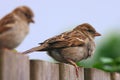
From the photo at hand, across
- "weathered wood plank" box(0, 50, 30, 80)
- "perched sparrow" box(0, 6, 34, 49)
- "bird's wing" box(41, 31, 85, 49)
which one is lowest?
"weathered wood plank" box(0, 50, 30, 80)

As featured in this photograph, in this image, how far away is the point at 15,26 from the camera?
4.05 m

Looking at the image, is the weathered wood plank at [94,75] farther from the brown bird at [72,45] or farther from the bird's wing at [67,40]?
the bird's wing at [67,40]

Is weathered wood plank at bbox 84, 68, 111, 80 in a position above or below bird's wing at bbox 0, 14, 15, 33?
below

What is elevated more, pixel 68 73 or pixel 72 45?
pixel 72 45

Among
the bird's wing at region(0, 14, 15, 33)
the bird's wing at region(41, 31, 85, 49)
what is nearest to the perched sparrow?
the bird's wing at region(0, 14, 15, 33)

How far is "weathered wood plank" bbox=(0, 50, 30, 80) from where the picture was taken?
3.59 metres

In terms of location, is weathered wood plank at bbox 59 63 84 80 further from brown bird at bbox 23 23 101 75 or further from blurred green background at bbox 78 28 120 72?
blurred green background at bbox 78 28 120 72

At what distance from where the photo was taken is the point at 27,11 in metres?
4.14

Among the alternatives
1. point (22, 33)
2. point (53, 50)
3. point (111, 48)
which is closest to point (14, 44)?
point (22, 33)

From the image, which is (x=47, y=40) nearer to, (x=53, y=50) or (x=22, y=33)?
(x=53, y=50)

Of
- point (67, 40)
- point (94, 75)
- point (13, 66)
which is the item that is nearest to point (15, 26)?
point (13, 66)

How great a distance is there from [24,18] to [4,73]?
2.05 ft

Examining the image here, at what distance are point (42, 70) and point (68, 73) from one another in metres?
0.54

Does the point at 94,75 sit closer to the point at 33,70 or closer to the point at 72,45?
the point at 33,70
